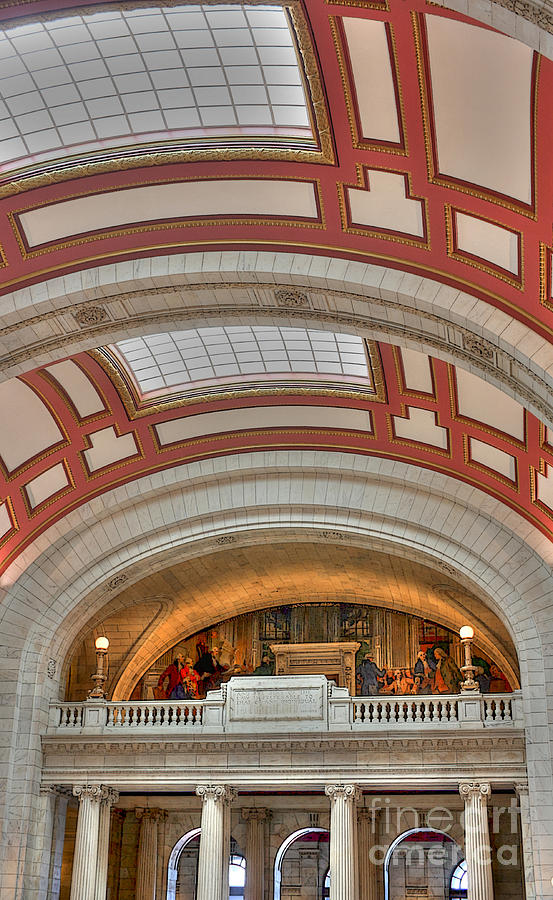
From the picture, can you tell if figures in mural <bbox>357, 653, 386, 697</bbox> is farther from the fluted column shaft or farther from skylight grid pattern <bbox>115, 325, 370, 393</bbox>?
skylight grid pattern <bbox>115, 325, 370, 393</bbox>

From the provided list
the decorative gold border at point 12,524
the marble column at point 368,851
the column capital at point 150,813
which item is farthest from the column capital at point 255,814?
the decorative gold border at point 12,524

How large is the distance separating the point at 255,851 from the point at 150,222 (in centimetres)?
1654

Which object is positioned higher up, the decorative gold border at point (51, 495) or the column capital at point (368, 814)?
the decorative gold border at point (51, 495)

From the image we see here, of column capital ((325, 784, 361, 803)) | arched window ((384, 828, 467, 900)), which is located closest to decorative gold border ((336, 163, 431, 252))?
column capital ((325, 784, 361, 803))

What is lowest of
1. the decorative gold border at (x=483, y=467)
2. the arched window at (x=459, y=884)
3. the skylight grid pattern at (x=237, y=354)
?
the arched window at (x=459, y=884)

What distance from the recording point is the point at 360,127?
37.8ft

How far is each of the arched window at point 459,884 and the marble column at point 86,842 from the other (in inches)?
367

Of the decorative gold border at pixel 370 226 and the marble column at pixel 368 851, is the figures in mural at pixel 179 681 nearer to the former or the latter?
the marble column at pixel 368 851

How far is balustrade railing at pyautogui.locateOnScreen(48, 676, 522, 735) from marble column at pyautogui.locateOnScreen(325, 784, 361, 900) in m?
1.23

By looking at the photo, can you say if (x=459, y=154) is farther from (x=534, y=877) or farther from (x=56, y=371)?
(x=534, y=877)

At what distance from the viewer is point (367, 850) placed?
23.8 m

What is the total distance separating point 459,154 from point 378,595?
15616 mm

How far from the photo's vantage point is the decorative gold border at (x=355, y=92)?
1024 centimetres

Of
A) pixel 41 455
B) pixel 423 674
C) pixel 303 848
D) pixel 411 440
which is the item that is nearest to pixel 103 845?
pixel 303 848
